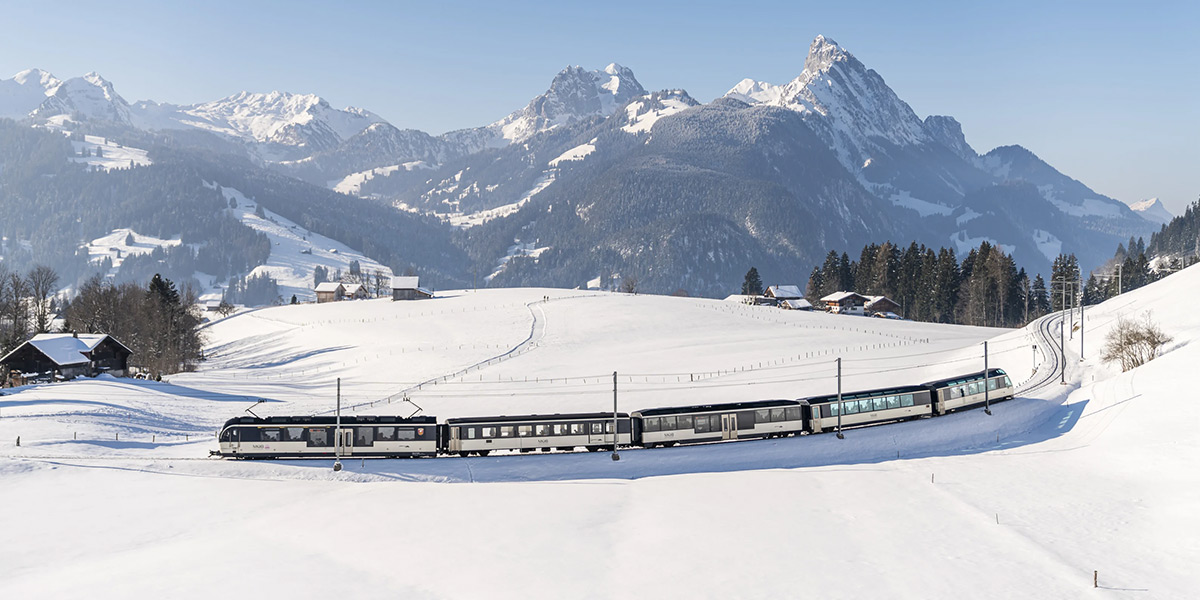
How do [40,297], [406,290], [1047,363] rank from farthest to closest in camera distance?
[406,290] < [40,297] < [1047,363]

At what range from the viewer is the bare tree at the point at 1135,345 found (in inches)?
2571

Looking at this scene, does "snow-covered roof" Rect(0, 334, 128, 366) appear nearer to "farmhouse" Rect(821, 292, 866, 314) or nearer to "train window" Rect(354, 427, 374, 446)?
"train window" Rect(354, 427, 374, 446)

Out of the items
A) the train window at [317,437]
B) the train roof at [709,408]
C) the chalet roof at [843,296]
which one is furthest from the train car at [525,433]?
the chalet roof at [843,296]

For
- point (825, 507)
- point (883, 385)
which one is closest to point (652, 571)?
point (825, 507)

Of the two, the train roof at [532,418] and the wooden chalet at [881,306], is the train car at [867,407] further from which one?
the wooden chalet at [881,306]

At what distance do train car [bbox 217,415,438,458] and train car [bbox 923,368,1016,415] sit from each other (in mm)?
38152

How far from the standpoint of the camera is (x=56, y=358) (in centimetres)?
8350

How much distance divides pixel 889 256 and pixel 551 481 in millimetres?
142181

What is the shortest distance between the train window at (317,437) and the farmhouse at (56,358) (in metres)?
56.8

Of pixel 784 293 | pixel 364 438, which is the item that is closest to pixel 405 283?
pixel 784 293

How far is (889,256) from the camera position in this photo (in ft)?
547

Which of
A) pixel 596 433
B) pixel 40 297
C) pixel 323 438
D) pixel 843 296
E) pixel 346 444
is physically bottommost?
pixel 346 444

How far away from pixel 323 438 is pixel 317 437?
15.1 inches

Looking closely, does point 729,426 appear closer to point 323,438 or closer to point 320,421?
point 323,438
